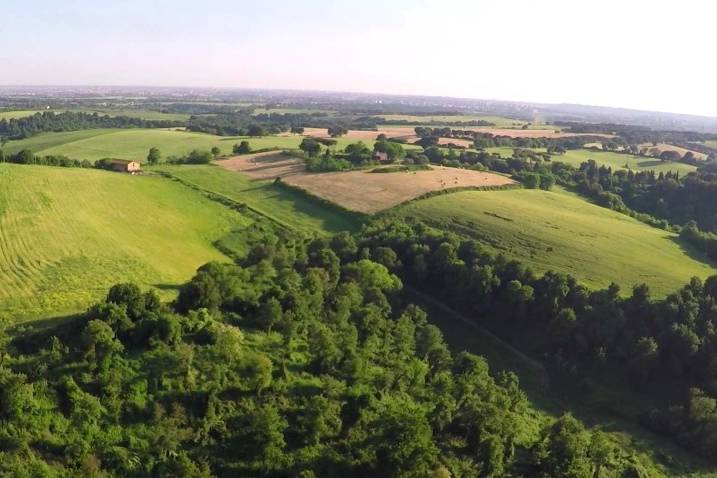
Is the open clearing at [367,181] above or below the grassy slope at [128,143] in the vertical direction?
below

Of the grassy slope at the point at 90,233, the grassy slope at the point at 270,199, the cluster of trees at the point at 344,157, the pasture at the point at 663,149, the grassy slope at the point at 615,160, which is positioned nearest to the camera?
the grassy slope at the point at 90,233

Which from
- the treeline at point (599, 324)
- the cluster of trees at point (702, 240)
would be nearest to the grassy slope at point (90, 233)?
the treeline at point (599, 324)

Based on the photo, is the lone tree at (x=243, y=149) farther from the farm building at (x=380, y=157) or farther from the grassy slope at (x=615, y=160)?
the grassy slope at (x=615, y=160)

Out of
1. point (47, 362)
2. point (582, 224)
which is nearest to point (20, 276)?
point (47, 362)

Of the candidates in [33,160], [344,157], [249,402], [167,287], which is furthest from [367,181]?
[249,402]

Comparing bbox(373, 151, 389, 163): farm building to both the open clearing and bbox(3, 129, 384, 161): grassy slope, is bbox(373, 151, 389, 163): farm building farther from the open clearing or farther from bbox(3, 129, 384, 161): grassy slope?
bbox(3, 129, 384, 161): grassy slope

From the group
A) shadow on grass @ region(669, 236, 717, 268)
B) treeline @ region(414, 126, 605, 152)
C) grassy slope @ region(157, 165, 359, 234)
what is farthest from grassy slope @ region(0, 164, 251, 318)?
treeline @ region(414, 126, 605, 152)
